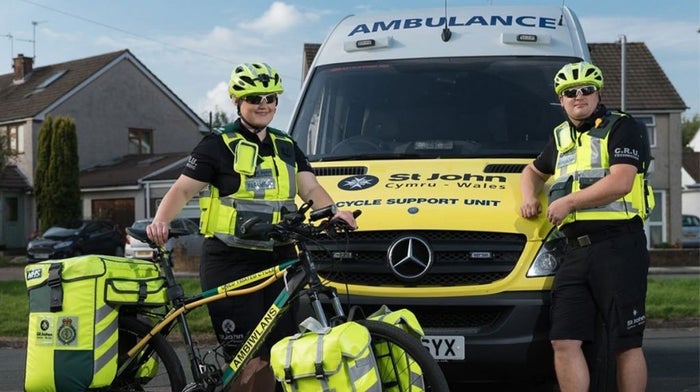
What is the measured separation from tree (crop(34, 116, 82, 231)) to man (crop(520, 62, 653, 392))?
3225 centimetres

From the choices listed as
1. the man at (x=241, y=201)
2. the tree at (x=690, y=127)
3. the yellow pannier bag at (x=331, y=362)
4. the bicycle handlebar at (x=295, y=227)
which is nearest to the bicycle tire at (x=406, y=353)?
the yellow pannier bag at (x=331, y=362)

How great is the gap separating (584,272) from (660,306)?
6.79 metres

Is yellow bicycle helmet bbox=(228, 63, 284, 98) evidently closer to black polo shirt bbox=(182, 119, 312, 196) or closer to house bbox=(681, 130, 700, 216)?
black polo shirt bbox=(182, 119, 312, 196)

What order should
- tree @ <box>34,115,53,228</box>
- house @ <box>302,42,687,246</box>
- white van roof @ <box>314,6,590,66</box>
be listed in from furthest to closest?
1. tree @ <box>34,115,53,228</box>
2. house @ <box>302,42,687,246</box>
3. white van roof @ <box>314,6,590,66</box>

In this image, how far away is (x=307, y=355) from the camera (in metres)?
3.89

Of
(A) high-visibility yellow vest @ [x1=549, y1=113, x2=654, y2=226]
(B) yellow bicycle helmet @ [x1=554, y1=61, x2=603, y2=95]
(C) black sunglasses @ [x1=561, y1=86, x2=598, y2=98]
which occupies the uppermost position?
(B) yellow bicycle helmet @ [x1=554, y1=61, x2=603, y2=95]

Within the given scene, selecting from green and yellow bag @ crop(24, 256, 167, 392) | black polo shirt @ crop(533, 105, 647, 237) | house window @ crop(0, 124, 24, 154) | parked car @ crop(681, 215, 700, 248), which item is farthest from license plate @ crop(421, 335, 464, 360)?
house window @ crop(0, 124, 24, 154)

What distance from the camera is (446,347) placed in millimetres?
4738

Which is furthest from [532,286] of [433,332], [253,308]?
[253,308]

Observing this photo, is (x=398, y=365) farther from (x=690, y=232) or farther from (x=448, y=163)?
(x=690, y=232)

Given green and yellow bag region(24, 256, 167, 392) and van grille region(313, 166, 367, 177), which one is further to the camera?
van grille region(313, 166, 367, 177)

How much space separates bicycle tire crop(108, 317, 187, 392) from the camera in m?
4.84

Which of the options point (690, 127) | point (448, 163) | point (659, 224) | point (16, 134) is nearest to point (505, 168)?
point (448, 163)

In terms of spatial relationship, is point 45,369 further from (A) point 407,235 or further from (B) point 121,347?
(A) point 407,235
